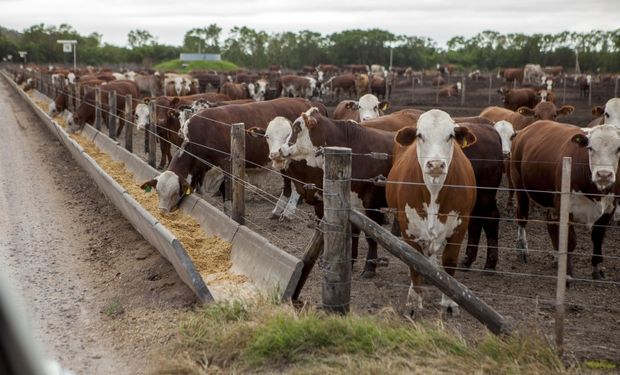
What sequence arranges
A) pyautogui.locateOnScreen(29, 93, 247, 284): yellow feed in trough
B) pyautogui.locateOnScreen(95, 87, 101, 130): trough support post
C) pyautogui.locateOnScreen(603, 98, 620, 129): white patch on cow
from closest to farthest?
pyautogui.locateOnScreen(29, 93, 247, 284): yellow feed in trough, pyautogui.locateOnScreen(603, 98, 620, 129): white patch on cow, pyautogui.locateOnScreen(95, 87, 101, 130): trough support post

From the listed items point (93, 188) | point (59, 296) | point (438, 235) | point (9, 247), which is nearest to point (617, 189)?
point (438, 235)

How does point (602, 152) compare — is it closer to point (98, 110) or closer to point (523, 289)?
point (523, 289)

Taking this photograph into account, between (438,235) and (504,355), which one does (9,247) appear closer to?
(438,235)

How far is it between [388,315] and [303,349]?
89cm

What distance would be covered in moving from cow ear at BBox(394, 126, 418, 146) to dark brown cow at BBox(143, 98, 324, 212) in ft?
12.2

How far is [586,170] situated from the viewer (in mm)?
7703

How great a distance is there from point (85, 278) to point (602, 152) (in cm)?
555

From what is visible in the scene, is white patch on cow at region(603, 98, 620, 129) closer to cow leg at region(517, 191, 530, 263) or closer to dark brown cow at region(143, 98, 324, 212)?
cow leg at region(517, 191, 530, 263)

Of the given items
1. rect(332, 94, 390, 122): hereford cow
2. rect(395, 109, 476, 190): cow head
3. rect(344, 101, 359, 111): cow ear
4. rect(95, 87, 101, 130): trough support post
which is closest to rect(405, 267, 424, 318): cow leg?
rect(395, 109, 476, 190): cow head

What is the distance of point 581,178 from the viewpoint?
A: 772cm

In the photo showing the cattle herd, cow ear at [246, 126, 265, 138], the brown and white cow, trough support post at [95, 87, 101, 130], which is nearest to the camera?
the brown and white cow

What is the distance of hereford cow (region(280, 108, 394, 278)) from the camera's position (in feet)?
26.6

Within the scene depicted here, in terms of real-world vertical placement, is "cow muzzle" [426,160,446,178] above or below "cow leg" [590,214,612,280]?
above

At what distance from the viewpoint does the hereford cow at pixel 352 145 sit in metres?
8.10
